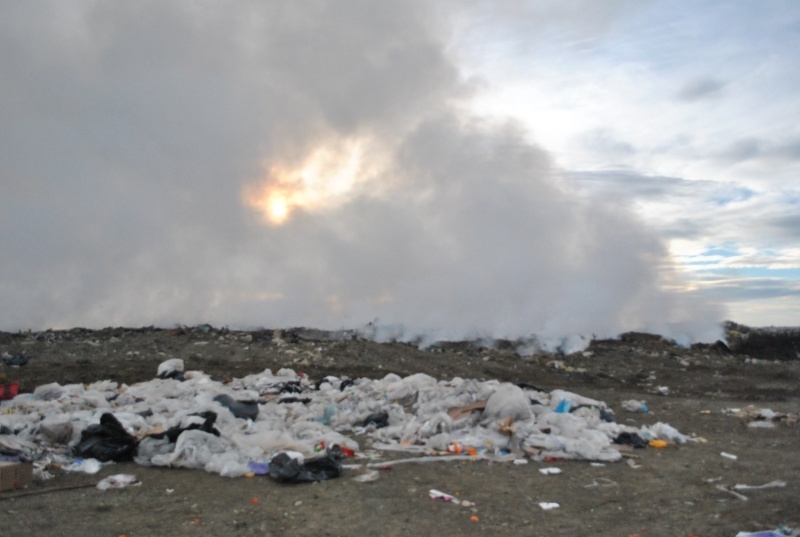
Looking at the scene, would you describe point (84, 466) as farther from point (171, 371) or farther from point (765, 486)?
point (765, 486)

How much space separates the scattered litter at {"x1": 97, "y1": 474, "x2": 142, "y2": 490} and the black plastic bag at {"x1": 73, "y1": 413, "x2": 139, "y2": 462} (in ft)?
2.02

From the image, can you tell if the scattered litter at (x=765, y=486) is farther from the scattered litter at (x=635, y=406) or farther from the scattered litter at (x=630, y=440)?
the scattered litter at (x=635, y=406)

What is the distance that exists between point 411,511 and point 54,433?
398 cm

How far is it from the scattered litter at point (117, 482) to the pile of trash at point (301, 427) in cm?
45

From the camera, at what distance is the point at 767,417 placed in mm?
8562

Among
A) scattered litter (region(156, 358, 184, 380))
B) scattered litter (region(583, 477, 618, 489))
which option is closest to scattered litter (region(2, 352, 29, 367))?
scattered litter (region(156, 358, 184, 380))

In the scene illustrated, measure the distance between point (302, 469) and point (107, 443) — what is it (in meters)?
2.12

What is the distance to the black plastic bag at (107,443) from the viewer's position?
6191mm

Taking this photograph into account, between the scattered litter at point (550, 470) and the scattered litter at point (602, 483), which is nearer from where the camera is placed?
the scattered litter at point (602, 483)

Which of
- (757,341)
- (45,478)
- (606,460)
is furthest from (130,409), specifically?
(757,341)

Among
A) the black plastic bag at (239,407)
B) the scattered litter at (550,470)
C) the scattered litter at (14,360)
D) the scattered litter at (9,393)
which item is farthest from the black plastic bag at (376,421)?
the scattered litter at (14,360)

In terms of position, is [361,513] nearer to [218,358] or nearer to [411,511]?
[411,511]

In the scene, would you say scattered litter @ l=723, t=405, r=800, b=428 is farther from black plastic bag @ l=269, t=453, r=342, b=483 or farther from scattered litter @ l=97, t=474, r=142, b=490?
scattered litter @ l=97, t=474, r=142, b=490

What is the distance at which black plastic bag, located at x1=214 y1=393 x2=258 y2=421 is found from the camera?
7.80 m
